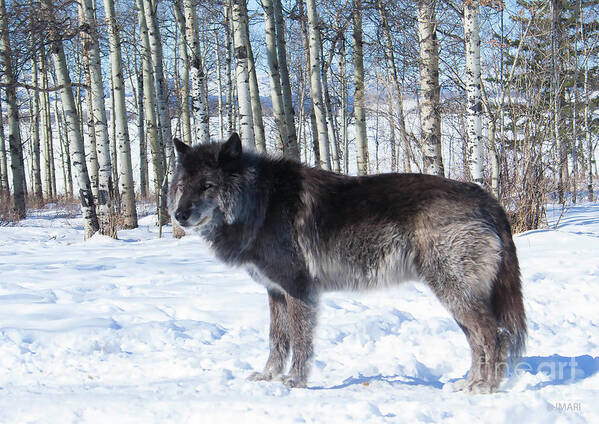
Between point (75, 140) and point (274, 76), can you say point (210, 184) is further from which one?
point (274, 76)

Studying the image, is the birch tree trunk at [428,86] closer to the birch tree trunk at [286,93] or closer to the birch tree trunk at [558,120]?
the birch tree trunk at [558,120]

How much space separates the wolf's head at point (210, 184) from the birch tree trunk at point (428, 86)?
6.26 meters

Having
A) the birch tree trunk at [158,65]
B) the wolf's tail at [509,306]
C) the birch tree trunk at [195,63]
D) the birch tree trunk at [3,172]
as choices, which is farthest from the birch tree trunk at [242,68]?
the birch tree trunk at [3,172]

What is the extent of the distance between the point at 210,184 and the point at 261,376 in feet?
4.86

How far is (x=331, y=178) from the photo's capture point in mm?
3789

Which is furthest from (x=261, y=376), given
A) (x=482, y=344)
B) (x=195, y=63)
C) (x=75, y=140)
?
(x=75, y=140)

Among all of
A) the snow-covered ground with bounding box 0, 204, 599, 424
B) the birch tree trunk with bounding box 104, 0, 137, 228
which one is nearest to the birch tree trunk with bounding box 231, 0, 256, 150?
the snow-covered ground with bounding box 0, 204, 599, 424

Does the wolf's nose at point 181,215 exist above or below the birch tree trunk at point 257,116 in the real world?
below

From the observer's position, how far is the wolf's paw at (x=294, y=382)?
337 centimetres

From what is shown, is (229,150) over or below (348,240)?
over

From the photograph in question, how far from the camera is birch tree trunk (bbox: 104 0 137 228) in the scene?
11.9 m

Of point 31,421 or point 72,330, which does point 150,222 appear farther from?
point 31,421

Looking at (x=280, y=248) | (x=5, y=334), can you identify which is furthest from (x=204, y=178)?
(x=5, y=334)

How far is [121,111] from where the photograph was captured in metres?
12.5
